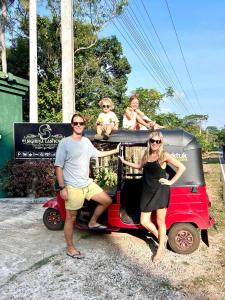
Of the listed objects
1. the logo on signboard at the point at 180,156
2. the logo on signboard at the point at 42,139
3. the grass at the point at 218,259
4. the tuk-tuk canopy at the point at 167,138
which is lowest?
the grass at the point at 218,259

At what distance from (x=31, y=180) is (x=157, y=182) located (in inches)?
207

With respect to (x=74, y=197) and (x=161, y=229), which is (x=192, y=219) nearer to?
(x=161, y=229)

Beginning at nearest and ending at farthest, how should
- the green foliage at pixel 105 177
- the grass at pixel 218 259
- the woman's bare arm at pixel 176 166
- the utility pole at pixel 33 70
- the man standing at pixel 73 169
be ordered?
the grass at pixel 218 259 < the man standing at pixel 73 169 < the woman's bare arm at pixel 176 166 < the green foliage at pixel 105 177 < the utility pole at pixel 33 70

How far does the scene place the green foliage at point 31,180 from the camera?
9617 millimetres

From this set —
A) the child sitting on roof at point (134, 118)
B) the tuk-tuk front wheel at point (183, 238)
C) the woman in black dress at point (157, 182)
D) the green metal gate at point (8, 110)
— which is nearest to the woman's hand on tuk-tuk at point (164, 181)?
the woman in black dress at point (157, 182)

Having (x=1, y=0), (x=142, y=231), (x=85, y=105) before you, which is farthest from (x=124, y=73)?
(x=142, y=231)

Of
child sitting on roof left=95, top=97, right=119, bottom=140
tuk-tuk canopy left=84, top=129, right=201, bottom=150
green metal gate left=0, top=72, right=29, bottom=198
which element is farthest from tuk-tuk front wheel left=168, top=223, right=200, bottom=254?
green metal gate left=0, top=72, right=29, bottom=198

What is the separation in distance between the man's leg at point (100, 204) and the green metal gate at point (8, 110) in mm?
4866

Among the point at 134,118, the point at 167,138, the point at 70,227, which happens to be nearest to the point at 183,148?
the point at 167,138

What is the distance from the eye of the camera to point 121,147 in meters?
5.72

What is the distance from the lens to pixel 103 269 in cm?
486

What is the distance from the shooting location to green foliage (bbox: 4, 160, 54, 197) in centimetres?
962

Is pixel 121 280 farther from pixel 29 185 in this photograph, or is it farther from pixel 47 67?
pixel 47 67

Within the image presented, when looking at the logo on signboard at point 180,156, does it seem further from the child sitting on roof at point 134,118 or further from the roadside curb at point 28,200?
the roadside curb at point 28,200
